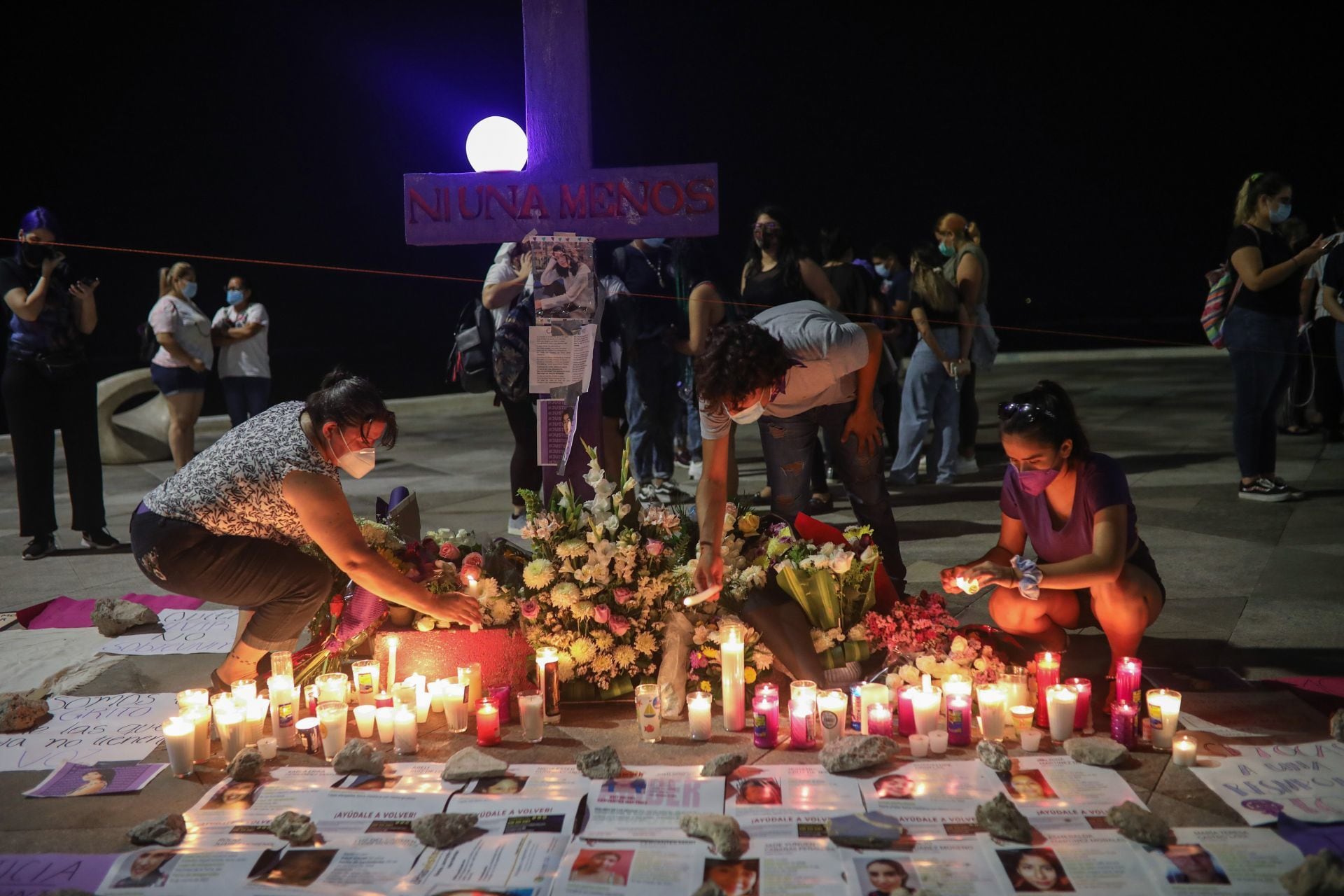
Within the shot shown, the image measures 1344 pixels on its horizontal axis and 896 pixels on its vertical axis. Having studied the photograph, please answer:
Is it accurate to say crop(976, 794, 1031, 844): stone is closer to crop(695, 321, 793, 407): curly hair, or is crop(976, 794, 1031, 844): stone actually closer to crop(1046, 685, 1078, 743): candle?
crop(1046, 685, 1078, 743): candle

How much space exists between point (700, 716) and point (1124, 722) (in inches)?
48.0

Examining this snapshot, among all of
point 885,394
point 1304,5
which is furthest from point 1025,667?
point 1304,5

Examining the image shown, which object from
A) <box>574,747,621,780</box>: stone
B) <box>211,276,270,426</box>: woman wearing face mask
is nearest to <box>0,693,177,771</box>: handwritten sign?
<box>574,747,621,780</box>: stone

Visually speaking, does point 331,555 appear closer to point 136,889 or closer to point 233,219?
point 136,889

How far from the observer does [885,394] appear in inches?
344

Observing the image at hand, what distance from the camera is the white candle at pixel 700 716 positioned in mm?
3676

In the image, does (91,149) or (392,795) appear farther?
(91,149)

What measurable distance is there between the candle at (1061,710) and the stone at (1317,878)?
895mm

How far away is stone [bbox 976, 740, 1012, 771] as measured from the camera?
3.37 m

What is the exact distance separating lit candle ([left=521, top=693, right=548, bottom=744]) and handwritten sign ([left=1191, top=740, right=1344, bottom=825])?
1.47 m

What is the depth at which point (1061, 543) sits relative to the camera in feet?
12.8

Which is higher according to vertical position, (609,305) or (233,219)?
(233,219)

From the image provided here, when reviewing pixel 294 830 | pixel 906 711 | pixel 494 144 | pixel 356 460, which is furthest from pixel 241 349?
pixel 906 711

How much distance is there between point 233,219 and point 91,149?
2800 mm
